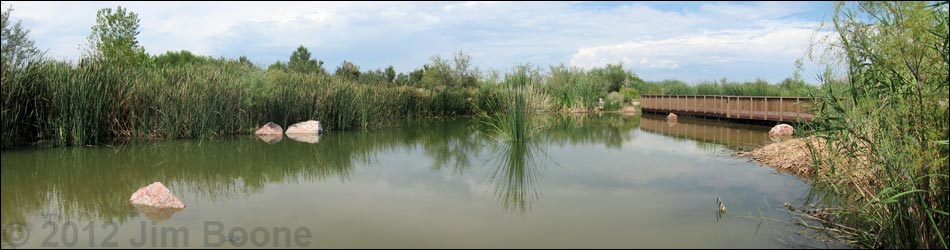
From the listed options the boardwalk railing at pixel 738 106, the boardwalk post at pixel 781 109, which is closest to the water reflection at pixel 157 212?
the boardwalk railing at pixel 738 106

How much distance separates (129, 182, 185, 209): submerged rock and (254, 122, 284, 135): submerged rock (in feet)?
25.0

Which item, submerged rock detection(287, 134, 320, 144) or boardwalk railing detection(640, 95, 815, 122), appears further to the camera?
boardwalk railing detection(640, 95, 815, 122)

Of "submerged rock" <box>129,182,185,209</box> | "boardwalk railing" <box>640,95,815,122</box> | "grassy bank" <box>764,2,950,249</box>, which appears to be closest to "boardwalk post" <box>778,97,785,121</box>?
"boardwalk railing" <box>640,95,815,122</box>

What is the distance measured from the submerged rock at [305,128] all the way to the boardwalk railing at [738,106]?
394 inches

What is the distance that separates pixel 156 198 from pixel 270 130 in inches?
310

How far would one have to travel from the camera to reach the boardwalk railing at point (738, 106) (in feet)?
51.4

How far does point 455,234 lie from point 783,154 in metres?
5.95

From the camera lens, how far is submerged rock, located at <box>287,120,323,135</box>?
13.1 meters

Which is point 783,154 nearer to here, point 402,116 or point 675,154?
point 675,154

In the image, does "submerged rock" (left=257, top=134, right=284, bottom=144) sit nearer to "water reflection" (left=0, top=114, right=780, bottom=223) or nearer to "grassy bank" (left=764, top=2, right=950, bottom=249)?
"water reflection" (left=0, top=114, right=780, bottom=223)

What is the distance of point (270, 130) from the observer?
12836 millimetres

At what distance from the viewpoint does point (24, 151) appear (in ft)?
27.6

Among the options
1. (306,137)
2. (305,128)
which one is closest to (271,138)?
(306,137)

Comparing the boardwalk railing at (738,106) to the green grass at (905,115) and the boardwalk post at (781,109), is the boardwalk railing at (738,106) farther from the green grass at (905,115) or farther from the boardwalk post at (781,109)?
the green grass at (905,115)
